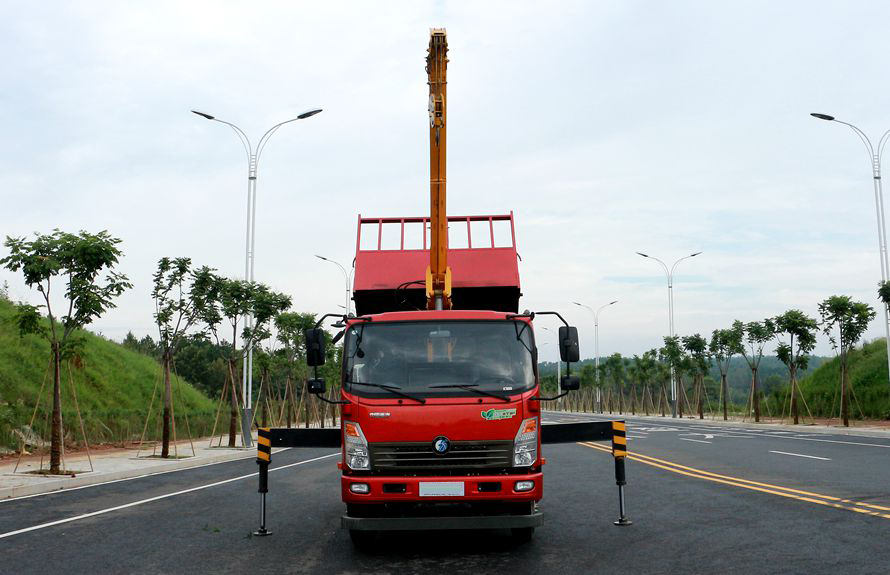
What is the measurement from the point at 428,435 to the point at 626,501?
528 centimetres

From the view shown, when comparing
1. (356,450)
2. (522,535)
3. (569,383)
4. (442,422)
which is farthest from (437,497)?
(569,383)

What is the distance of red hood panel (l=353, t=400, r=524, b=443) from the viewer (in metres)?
7.12

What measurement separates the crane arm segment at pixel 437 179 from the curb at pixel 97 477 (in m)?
8.17

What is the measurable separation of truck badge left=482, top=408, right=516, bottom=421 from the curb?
932 cm

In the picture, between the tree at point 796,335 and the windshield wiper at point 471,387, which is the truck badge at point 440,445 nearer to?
the windshield wiper at point 471,387

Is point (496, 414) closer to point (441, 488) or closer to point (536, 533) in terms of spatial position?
point (441, 488)

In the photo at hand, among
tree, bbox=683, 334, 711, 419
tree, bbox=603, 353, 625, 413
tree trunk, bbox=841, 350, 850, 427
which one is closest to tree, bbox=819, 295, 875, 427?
tree trunk, bbox=841, 350, 850, 427

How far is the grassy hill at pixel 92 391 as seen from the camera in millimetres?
25594

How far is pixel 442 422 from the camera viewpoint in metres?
7.13

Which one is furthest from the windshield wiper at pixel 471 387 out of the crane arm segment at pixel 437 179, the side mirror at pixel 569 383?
the crane arm segment at pixel 437 179

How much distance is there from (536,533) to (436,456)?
7.33 ft

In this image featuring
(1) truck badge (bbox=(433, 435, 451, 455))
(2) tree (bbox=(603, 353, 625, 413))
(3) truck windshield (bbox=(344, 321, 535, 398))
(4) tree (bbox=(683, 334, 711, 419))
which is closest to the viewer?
(1) truck badge (bbox=(433, 435, 451, 455))

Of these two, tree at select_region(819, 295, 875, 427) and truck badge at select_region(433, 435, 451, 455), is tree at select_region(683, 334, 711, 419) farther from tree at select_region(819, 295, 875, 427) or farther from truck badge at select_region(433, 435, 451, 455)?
truck badge at select_region(433, 435, 451, 455)

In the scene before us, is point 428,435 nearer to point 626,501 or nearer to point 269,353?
point 626,501
